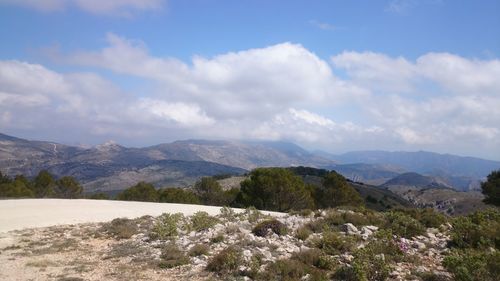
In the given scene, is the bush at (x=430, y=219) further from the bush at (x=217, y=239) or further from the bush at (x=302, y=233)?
the bush at (x=217, y=239)

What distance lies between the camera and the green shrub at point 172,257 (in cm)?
1460

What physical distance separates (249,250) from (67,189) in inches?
2345

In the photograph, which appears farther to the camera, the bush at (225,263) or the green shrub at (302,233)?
the green shrub at (302,233)

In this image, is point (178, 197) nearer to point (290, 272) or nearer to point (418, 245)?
point (418, 245)

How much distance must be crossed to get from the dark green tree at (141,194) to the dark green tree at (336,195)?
24.1 metres

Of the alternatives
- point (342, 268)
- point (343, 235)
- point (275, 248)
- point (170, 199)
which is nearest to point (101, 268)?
point (275, 248)

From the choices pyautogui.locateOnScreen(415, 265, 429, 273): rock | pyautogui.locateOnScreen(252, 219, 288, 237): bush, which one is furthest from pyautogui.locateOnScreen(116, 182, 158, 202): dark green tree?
pyautogui.locateOnScreen(415, 265, 429, 273): rock

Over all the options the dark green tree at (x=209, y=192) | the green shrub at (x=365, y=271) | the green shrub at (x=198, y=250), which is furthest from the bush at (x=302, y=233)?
the dark green tree at (x=209, y=192)

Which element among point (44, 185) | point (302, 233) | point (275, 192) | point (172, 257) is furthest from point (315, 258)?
point (44, 185)

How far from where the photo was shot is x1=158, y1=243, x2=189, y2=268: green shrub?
14.6 metres

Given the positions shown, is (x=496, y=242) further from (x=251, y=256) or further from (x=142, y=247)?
(x=142, y=247)

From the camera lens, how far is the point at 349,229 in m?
18.1

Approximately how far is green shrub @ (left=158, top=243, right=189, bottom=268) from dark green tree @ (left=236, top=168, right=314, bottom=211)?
32141 millimetres

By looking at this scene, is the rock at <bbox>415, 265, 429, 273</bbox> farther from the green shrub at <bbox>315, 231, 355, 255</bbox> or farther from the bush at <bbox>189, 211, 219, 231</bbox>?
the bush at <bbox>189, 211, 219, 231</bbox>
